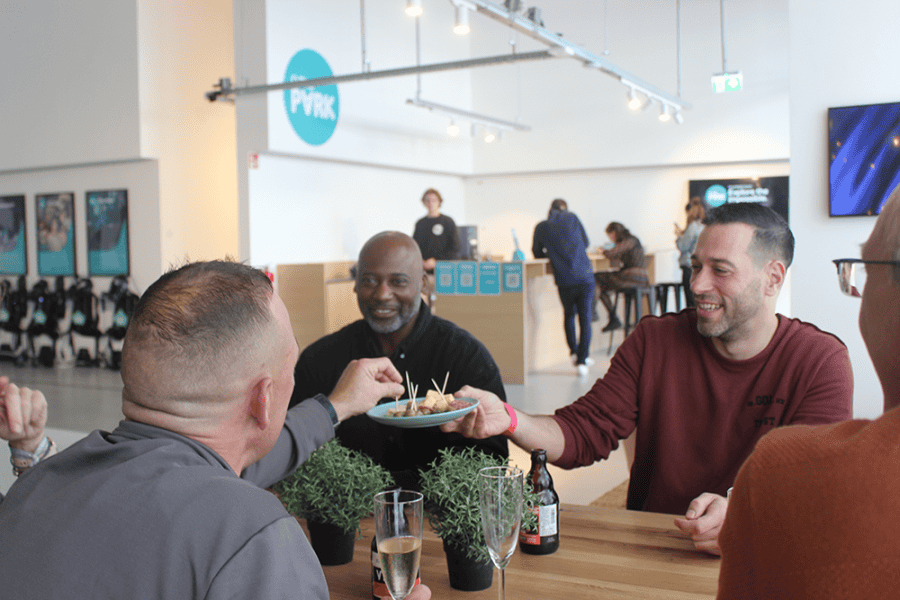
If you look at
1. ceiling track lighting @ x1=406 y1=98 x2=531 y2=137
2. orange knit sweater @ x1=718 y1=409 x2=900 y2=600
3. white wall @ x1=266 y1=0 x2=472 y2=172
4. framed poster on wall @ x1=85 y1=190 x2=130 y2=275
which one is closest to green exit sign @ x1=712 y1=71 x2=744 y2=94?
ceiling track lighting @ x1=406 y1=98 x2=531 y2=137

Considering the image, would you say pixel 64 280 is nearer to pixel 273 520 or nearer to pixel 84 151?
pixel 84 151

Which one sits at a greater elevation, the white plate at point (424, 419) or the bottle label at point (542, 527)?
the white plate at point (424, 419)

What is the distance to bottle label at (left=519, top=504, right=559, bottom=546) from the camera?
4.86ft

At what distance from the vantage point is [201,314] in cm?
93

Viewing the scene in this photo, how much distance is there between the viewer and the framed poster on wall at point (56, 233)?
30.5 ft

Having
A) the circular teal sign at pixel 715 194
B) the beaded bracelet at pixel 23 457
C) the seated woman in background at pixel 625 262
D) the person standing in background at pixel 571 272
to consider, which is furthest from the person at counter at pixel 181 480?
the circular teal sign at pixel 715 194

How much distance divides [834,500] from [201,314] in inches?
27.7

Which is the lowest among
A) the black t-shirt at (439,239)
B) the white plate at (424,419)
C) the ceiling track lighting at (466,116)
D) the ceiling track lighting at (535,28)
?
the white plate at (424,419)

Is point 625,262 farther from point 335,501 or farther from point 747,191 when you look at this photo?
point 335,501

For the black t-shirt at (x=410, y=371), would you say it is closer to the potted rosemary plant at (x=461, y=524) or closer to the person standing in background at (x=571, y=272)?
the potted rosemary plant at (x=461, y=524)

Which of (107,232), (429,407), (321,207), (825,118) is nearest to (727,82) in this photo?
(825,118)

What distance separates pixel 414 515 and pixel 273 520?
423 millimetres

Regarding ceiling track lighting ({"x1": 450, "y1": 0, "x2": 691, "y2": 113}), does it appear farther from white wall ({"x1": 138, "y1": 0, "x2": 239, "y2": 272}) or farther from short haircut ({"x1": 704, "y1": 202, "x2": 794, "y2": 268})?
white wall ({"x1": 138, "y1": 0, "x2": 239, "y2": 272})

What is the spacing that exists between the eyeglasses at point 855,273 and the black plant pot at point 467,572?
74 cm
